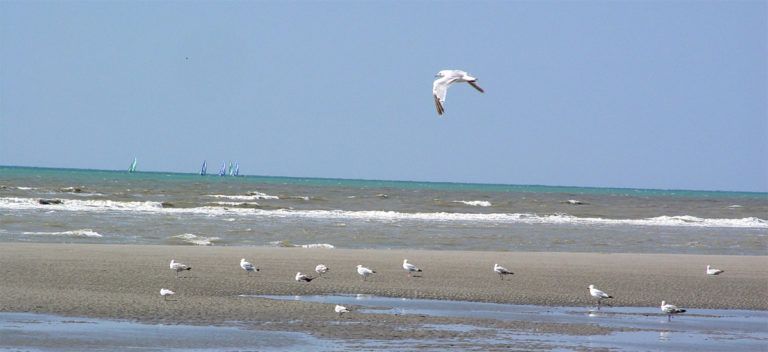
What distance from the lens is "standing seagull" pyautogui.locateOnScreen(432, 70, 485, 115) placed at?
36.5 ft

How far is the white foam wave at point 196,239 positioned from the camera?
20.8 meters

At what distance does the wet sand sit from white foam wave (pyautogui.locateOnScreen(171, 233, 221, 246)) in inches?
59.2

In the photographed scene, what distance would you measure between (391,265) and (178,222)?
12.3 m

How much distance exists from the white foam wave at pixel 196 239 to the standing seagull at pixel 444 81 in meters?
10.6

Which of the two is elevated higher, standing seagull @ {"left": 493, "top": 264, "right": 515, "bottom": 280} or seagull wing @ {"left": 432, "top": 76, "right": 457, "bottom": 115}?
seagull wing @ {"left": 432, "top": 76, "right": 457, "bottom": 115}

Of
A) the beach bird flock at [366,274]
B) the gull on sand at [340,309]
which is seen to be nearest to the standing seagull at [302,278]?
the beach bird flock at [366,274]

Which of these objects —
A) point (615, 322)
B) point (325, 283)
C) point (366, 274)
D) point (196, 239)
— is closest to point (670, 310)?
point (615, 322)

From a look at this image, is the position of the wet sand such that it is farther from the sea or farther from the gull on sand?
the sea

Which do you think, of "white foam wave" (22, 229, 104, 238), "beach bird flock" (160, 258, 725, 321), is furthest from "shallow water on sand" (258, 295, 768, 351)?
"white foam wave" (22, 229, 104, 238)

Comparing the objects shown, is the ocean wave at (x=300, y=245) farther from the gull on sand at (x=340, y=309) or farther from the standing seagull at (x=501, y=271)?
the gull on sand at (x=340, y=309)

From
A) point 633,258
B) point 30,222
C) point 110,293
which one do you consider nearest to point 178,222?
point 30,222

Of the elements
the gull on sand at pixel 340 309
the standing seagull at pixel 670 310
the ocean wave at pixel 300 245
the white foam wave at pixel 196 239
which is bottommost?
the gull on sand at pixel 340 309

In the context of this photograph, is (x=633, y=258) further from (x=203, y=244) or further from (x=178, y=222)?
(x=178, y=222)

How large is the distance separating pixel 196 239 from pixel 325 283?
8.40 meters
